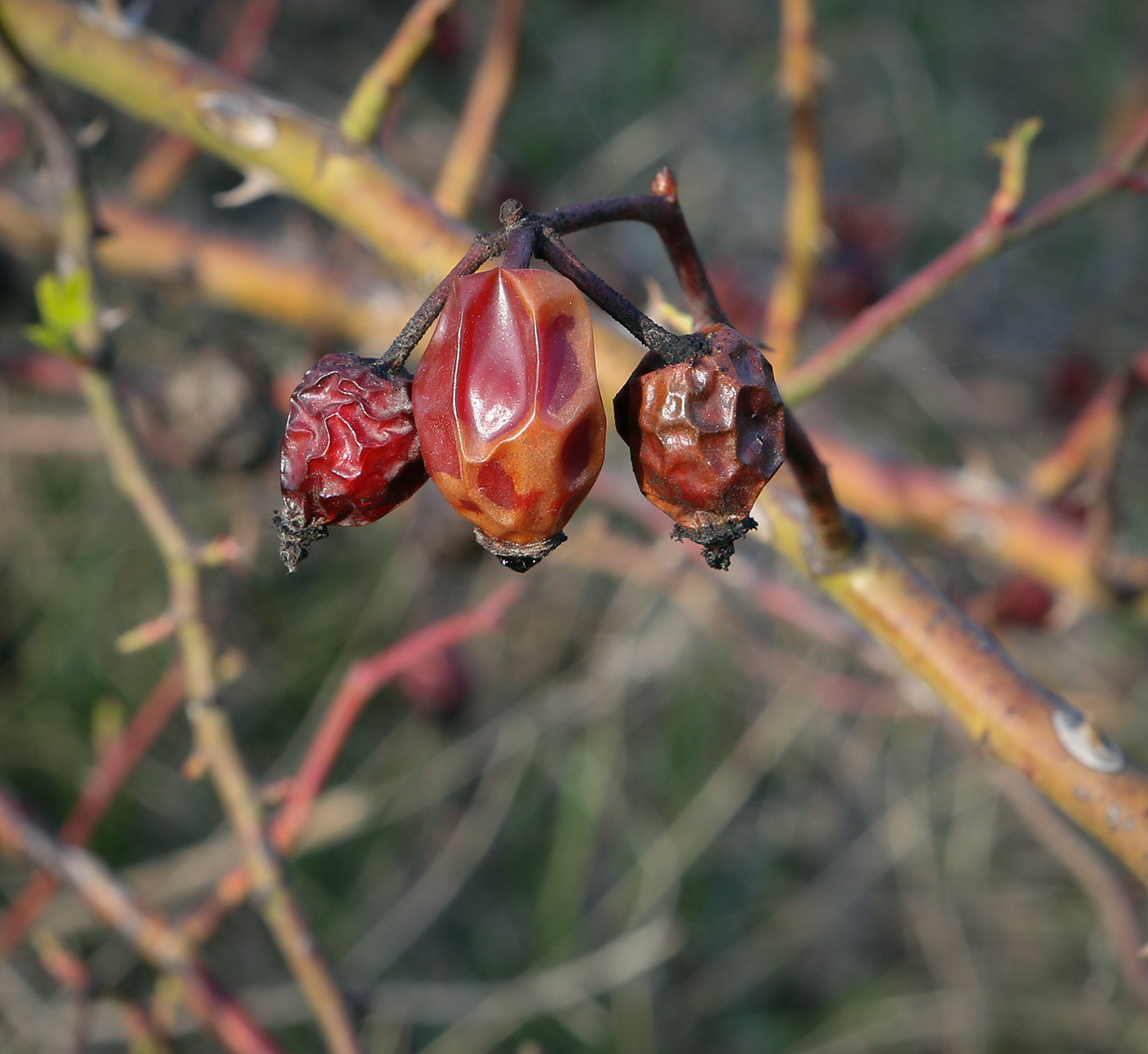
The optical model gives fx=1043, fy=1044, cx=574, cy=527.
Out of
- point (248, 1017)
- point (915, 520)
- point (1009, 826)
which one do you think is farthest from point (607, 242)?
point (248, 1017)

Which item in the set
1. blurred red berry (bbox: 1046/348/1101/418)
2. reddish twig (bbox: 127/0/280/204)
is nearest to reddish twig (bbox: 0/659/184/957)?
reddish twig (bbox: 127/0/280/204)

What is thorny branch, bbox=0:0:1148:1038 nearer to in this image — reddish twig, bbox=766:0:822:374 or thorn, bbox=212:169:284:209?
thorn, bbox=212:169:284:209

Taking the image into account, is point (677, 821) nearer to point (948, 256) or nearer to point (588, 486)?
point (948, 256)

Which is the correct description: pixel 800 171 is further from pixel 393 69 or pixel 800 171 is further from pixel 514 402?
pixel 514 402

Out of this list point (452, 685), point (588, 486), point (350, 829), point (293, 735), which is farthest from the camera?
point (293, 735)

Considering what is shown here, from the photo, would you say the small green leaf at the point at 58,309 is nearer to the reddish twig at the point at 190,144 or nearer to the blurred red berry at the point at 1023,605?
the reddish twig at the point at 190,144

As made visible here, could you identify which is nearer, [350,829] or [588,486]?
[588,486]

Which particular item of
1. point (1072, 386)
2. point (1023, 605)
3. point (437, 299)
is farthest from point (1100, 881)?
point (1072, 386)
